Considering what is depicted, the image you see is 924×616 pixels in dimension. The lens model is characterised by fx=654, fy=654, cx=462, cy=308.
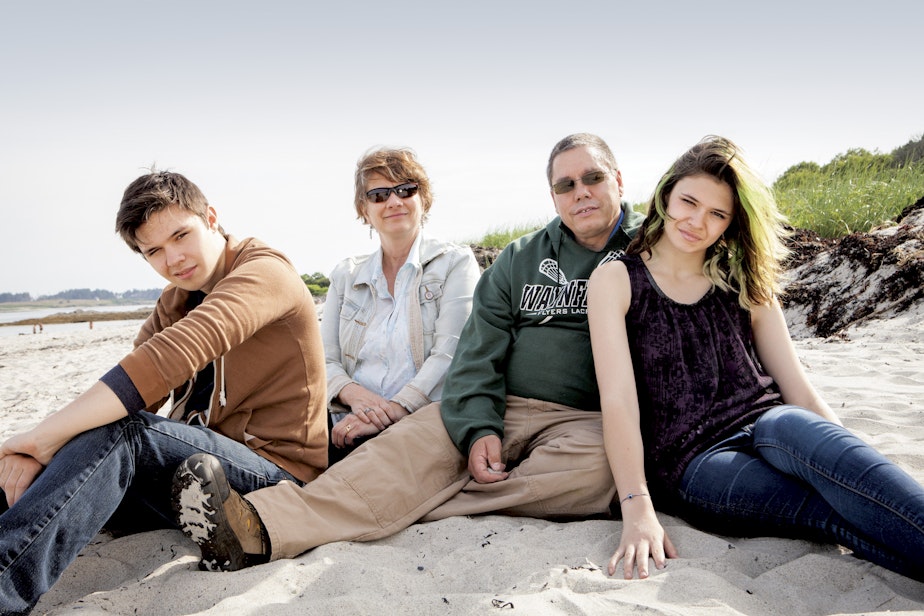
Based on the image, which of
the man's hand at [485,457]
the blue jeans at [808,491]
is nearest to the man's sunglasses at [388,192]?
the man's hand at [485,457]

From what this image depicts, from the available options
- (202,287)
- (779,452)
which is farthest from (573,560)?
(202,287)

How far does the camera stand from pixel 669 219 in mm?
2705

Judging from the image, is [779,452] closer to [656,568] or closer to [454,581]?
[656,568]

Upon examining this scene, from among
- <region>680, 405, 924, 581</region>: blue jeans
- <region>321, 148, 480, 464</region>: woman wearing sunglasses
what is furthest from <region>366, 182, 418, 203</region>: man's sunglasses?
<region>680, 405, 924, 581</region>: blue jeans

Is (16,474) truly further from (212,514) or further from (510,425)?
(510,425)

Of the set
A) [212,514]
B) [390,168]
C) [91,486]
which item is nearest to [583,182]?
[390,168]

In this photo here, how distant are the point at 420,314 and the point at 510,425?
938mm

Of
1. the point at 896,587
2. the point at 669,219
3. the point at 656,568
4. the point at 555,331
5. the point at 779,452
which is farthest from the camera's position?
the point at 555,331

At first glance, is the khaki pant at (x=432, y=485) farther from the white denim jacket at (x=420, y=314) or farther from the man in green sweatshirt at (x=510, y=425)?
the white denim jacket at (x=420, y=314)

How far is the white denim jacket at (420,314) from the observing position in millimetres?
3510

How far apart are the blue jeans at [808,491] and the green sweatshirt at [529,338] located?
734 mm

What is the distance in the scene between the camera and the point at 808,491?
2.32 metres

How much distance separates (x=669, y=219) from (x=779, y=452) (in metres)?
1.00

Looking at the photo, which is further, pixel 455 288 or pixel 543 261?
pixel 455 288
